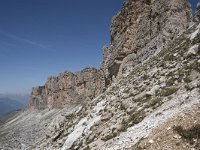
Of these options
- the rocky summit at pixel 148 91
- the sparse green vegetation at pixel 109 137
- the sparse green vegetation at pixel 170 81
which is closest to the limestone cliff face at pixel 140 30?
the rocky summit at pixel 148 91

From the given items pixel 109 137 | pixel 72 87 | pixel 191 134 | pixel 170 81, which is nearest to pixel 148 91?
pixel 170 81

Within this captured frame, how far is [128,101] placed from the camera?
2392cm

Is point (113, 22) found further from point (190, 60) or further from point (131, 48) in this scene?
point (190, 60)

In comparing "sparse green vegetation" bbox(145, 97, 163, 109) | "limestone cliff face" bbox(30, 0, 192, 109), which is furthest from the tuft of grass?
"limestone cliff face" bbox(30, 0, 192, 109)

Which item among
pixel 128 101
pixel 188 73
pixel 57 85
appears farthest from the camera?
pixel 57 85

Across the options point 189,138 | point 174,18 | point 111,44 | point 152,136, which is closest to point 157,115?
point 152,136

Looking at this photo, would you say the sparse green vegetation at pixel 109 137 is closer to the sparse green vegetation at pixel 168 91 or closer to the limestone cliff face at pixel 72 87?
the sparse green vegetation at pixel 168 91

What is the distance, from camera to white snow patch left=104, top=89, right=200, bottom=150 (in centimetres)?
1457

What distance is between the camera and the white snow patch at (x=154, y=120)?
14.6m

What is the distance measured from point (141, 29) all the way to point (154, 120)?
3466 centimetres

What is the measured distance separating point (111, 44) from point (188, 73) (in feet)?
125

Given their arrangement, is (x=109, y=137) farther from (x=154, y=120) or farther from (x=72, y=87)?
(x=72, y=87)

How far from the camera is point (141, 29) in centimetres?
4819

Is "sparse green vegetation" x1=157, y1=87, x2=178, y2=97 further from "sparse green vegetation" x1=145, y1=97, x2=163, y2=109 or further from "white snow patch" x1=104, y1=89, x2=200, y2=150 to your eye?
"white snow patch" x1=104, y1=89, x2=200, y2=150
